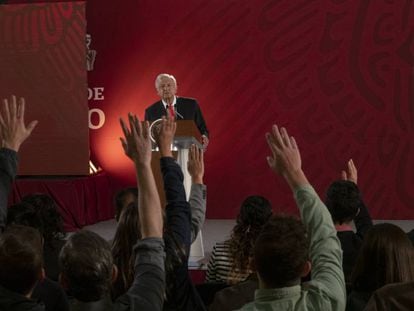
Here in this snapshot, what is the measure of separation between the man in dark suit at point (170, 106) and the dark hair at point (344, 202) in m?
2.73

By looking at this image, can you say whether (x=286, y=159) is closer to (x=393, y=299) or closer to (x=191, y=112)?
(x=393, y=299)

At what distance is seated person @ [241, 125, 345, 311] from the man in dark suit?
4.21m

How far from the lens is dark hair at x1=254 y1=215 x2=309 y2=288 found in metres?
1.50

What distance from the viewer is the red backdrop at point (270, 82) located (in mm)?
7254

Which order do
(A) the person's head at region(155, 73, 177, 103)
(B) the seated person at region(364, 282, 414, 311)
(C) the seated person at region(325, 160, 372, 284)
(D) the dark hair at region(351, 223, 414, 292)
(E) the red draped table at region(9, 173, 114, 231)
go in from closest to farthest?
1. (B) the seated person at region(364, 282, 414, 311)
2. (D) the dark hair at region(351, 223, 414, 292)
3. (C) the seated person at region(325, 160, 372, 284)
4. (A) the person's head at region(155, 73, 177, 103)
5. (E) the red draped table at region(9, 173, 114, 231)

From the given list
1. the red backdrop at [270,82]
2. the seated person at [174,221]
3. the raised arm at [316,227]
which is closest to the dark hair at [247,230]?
the seated person at [174,221]

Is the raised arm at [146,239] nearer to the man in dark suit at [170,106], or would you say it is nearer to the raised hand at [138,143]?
the raised hand at [138,143]

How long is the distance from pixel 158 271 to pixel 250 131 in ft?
20.1

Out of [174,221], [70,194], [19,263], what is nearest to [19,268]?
[19,263]

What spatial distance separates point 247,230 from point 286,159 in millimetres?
1141

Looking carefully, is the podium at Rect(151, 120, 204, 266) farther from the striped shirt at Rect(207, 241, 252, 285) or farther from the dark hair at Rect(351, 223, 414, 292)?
the dark hair at Rect(351, 223, 414, 292)

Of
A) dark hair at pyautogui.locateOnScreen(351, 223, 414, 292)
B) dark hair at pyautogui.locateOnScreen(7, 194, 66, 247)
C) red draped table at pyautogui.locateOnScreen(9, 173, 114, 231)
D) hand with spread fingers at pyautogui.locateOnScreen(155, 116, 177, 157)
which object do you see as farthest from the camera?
red draped table at pyautogui.locateOnScreen(9, 173, 114, 231)

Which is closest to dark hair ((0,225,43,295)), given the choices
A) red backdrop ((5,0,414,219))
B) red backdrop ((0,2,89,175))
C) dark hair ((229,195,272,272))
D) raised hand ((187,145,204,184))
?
raised hand ((187,145,204,184))

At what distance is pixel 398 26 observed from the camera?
23.5ft
